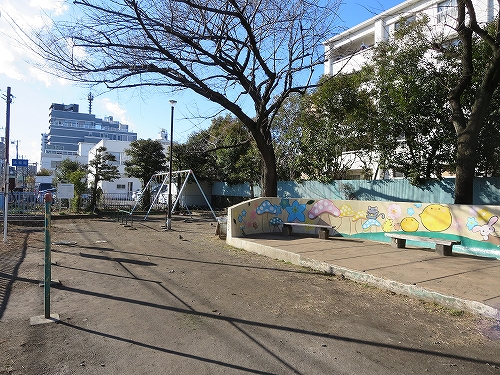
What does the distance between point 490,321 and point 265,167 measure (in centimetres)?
998

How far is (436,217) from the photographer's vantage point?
10234 millimetres

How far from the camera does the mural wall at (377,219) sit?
30.3 feet

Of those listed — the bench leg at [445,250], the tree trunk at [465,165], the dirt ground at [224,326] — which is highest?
the tree trunk at [465,165]

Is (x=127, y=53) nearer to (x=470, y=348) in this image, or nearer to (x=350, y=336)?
(x=350, y=336)

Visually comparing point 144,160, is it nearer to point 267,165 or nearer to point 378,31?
point 267,165

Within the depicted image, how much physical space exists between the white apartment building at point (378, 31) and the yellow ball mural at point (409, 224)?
15.3ft

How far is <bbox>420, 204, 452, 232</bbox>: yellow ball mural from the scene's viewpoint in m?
10.0

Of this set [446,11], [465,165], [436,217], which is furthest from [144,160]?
[465,165]

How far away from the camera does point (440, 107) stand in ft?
41.6

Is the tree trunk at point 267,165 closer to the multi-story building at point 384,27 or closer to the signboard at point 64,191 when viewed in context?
the multi-story building at point 384,27

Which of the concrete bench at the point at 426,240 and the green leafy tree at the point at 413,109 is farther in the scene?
the green leafy tree at the point at 413,109

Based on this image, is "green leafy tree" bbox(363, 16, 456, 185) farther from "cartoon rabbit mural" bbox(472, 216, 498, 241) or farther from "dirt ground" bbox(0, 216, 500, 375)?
"dirt ground" bbox(0, 216, 500, 375)

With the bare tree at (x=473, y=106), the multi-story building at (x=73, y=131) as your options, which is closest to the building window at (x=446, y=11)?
the bare tree at (x=473, y=106)

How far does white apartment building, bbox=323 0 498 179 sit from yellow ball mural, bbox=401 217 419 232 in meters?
4.65
